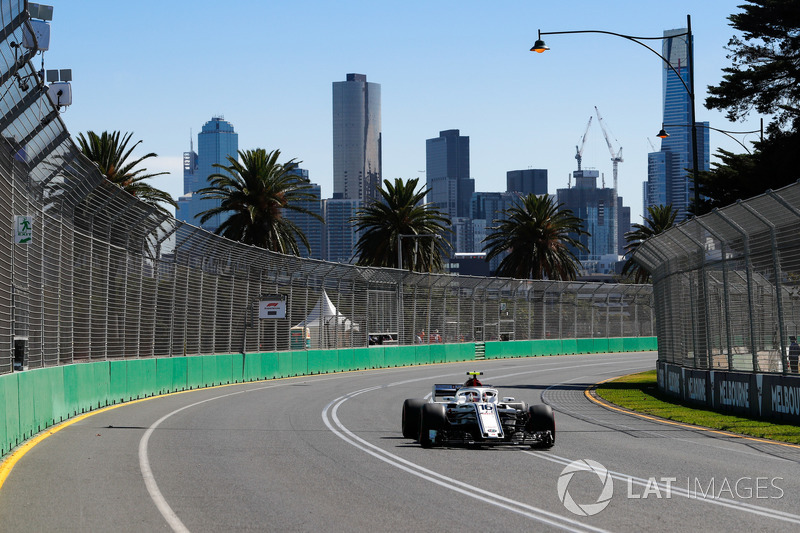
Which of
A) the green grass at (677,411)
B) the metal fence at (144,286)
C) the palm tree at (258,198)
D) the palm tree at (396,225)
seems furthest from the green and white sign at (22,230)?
the palm tree at (396,225)

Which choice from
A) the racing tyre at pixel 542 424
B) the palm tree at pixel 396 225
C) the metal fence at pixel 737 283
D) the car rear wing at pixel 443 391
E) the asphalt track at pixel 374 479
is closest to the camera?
the asphalt track at pixel 374 479

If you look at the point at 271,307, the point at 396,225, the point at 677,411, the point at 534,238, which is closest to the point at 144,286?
the point at 271,307

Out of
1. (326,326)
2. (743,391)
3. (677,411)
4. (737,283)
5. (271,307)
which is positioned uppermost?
(271,307)

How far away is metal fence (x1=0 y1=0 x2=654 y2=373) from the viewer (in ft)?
50.6

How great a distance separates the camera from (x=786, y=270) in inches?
722

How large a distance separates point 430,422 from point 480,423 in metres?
0.68

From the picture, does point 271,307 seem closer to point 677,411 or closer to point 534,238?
point 677,411

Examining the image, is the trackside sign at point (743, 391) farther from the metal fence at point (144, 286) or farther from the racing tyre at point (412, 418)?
the metal fence at point (144, 286)

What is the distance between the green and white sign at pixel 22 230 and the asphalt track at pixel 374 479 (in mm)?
2826

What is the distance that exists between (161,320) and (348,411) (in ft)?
28.5

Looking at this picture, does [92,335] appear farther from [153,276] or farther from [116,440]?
[116,440]

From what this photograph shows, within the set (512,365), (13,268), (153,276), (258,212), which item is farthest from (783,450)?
(258,212)

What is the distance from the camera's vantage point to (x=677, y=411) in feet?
72.2

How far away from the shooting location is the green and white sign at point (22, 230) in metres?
15.2
